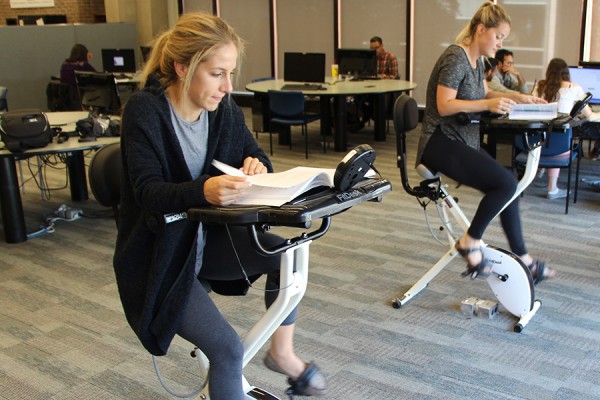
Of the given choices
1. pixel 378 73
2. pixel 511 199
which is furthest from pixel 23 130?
pixel 378 73

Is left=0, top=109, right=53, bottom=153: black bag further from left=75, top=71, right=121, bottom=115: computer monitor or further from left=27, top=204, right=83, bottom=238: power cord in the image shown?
left=75, top=71, right=121, bottom=115: computer monitor

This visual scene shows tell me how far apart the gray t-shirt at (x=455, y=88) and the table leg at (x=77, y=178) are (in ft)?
11.1

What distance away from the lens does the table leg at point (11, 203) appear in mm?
4570

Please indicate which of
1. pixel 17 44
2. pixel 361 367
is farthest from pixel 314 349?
pixel 17 44

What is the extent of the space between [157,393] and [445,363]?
120cm

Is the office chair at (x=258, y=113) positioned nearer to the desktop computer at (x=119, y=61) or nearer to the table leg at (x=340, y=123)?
the table leg at (x=340, y=123)

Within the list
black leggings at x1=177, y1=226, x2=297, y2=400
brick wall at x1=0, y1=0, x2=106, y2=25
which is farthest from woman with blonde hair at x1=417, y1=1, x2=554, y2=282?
brick wall at x1=0, y1=0, x2=106, y2=25

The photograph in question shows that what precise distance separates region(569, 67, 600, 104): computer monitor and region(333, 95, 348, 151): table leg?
2476mm

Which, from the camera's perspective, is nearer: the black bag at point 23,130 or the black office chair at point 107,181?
the black office chair at point 107,181

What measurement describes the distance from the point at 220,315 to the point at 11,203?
3.31 m

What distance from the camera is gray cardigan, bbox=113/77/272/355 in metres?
1.74

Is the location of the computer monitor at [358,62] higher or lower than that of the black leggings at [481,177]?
higher

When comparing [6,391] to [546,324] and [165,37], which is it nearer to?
[165,37]

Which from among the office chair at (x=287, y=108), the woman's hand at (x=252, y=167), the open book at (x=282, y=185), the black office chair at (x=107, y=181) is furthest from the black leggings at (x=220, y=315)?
the office chair at (x=287, y=108)
